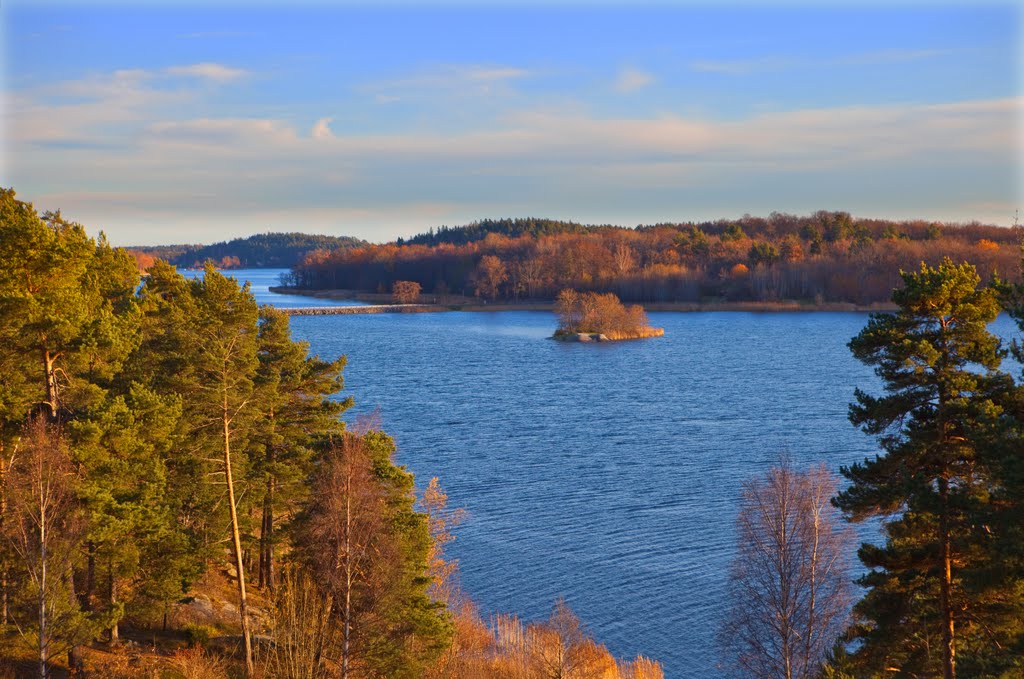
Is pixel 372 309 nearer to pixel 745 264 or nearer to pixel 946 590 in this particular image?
pixel 745 264

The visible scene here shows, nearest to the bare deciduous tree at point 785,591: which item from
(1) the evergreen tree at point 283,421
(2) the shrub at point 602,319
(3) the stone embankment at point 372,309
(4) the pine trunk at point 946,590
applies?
(4) the pine trunk at point 946,590

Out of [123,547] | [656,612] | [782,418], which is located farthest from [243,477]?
[782,418]

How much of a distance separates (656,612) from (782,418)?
29.8 meters

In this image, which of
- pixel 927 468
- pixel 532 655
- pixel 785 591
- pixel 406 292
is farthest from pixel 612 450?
pixel 406 292

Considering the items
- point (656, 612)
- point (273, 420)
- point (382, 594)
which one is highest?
point (273, 420)

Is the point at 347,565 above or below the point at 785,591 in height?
above

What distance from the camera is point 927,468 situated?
15688 millimetres

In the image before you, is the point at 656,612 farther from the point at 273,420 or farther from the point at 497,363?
the point at 497,363

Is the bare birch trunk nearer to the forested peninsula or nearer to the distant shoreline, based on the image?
the forested peninsula

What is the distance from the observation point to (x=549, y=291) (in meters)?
174

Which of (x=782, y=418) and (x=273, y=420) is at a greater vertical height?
(x=273, y=420)

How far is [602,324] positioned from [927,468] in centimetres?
9729

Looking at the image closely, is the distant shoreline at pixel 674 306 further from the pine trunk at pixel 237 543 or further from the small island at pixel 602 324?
the pine trunk at pixel 237 543

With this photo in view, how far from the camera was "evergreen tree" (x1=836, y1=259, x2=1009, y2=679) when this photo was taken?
15.3 m
